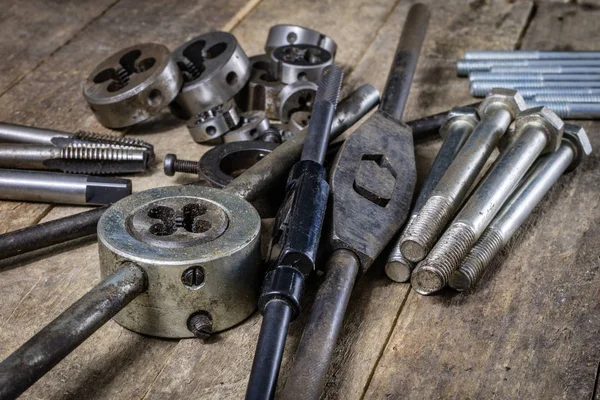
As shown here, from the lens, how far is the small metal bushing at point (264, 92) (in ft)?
7.17

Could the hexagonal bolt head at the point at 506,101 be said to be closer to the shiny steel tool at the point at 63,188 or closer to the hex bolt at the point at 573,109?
the hex bolt at the point at 573,109

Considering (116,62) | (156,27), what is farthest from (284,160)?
(156,27)

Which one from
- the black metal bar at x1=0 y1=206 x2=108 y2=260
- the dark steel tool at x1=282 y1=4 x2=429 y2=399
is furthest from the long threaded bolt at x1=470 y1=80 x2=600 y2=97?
the black metal bar at x1=0 y1=206 x2=108 y2=260

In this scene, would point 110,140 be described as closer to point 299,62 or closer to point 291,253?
point 299,62

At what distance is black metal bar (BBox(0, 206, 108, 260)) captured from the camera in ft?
5.05

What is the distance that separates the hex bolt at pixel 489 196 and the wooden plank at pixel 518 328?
8 cm

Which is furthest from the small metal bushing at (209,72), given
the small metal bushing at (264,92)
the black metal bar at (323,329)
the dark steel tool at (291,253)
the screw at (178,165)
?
the black metal bar at (323,329)

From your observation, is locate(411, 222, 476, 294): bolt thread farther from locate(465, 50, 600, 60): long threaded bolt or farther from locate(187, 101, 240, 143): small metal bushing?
locate(465, 50, 600, 60): long threaded bolt

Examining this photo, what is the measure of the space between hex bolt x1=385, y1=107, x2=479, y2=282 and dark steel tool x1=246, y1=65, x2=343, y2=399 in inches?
7.4

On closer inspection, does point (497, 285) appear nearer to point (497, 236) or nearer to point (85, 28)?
point (497, 236)

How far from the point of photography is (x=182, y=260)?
130 centimetres

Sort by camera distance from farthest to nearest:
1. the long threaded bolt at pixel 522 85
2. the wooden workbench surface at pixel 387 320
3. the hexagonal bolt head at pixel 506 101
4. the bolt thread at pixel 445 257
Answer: the long threaded bolt at pixel 522 85 → the hexagonal bolt head at pixel 506 101 → the bolt thread at pixel 445 257 → the wooden workbench surface at pixel 387 320

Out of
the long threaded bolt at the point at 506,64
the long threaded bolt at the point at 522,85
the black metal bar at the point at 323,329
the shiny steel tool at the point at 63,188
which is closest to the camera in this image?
the black metal bar at the point at 323,329

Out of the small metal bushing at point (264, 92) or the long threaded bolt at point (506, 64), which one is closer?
the small metal bushing at point (264, 92)
